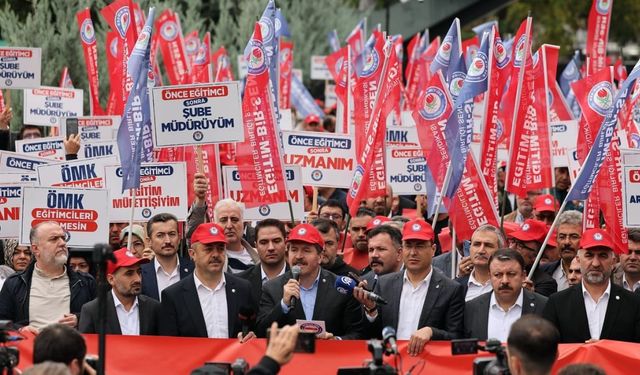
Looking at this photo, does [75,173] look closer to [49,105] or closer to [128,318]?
[128,318]

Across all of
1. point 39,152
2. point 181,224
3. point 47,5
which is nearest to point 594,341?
→ point 181,224

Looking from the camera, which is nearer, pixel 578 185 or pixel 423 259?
pixel 423 259

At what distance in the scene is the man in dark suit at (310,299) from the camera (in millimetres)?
11868

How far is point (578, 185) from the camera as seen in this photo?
1419 cm

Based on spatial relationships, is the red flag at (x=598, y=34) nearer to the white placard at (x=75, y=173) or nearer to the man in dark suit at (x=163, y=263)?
the white placard at (x=75, y=173)

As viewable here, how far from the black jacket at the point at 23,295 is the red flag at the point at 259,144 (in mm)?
2921

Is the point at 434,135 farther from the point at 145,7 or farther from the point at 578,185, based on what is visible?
the point at 145,7

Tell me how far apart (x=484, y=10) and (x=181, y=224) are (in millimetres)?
16891

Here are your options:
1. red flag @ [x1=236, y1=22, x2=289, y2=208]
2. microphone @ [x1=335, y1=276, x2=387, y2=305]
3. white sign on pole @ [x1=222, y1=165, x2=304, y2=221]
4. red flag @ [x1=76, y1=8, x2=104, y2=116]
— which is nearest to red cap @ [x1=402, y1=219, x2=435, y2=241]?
Result: microphone @ [x1=335, y1=276, x2=387, y2=305]

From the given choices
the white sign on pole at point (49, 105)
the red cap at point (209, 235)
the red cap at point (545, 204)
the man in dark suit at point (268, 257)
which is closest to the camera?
the red cap at point (209, 235)

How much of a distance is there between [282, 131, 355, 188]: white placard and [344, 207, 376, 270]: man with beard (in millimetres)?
1381

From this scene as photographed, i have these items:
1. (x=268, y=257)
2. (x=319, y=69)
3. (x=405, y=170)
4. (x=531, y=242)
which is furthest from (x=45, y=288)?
(x=319, y=69)

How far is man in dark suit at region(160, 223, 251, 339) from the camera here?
473 inches

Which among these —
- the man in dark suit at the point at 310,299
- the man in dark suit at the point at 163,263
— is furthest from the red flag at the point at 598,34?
the man in dark suit at the point at 310,299
